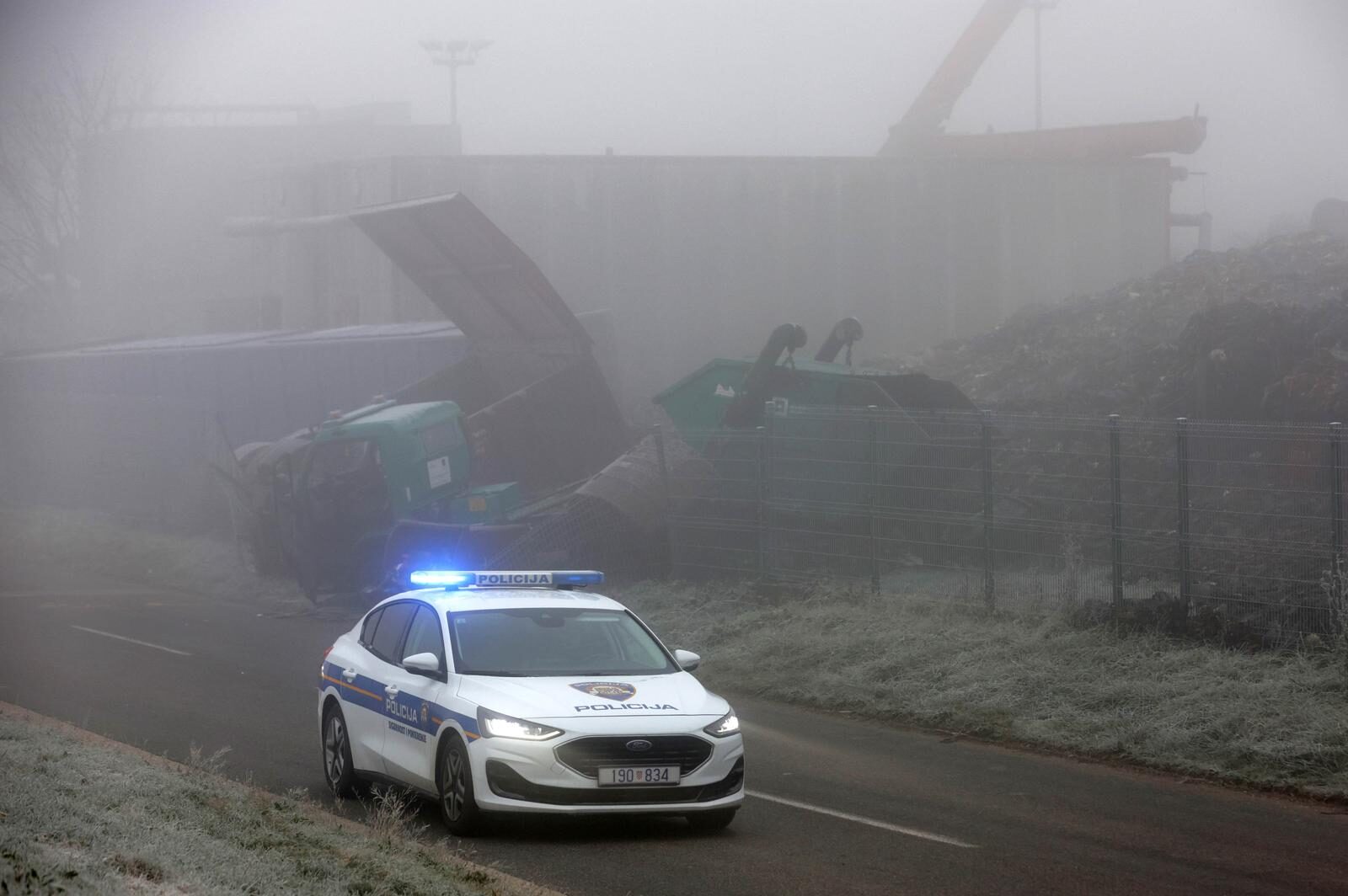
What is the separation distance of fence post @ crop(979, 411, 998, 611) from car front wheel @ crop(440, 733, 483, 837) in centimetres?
742

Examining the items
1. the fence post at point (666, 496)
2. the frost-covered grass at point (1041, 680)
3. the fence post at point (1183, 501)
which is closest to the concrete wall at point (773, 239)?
the fence post at point (666, 496)

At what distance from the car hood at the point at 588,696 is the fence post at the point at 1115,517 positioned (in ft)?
18.5

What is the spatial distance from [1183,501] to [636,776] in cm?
667

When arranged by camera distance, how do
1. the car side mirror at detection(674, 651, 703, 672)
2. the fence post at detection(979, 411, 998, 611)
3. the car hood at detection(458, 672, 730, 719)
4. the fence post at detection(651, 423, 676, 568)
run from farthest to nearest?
the fence post at detection(651, 423, 676, 568)
the fence post at detection(979, 411, 998, 611)
the car side mirror at detection(674, 651, 703, 672)
the car hood at detection(458, 672, 730, 719)

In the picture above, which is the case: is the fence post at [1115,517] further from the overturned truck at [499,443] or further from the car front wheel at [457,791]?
the car front wheel at [457,791]

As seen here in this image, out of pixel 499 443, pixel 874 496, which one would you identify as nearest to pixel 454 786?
pixel 874 496

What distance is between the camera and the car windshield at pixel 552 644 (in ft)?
28.3

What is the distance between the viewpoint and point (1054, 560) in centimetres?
1370

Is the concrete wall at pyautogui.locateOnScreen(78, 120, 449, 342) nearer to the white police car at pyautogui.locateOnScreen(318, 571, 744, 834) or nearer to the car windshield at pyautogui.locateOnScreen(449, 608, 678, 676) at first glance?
the white police car at pyautogui.locateOnScreen(318, 571, 744, 834)

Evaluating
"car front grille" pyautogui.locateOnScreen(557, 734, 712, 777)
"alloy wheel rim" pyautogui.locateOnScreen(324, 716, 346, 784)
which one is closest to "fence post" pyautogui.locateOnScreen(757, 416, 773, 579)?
"alloy wheel rim" pyautogui.locateOnScreen(324, 716, 346, 784)

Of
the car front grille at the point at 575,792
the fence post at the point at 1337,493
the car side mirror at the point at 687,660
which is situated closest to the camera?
the car front grille at the point at 575,792

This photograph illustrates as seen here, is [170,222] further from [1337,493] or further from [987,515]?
[1337,493]

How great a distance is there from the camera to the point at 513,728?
25.5 feet

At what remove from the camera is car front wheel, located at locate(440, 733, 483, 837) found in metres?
7.82
